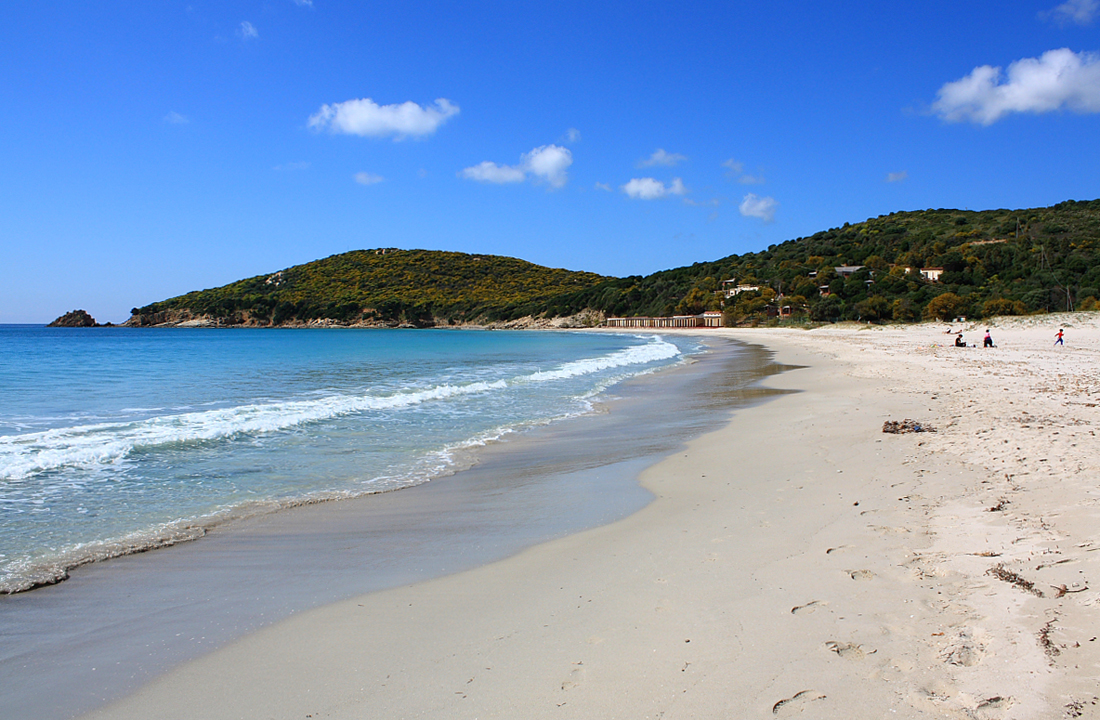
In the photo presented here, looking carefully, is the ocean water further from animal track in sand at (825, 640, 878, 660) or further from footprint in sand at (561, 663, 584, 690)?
animal track in sand at (825, 640, 878, 660)

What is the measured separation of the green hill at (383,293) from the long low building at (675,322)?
60.7 feet

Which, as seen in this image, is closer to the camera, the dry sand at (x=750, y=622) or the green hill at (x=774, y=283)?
the dry sand at (x=750, y=622)

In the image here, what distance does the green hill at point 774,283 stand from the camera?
57.8m

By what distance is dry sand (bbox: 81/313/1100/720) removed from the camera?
2480 millimetres

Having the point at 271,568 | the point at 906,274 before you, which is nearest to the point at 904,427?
the point at 271,568

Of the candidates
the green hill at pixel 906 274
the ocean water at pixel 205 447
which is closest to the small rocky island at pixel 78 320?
the green hill at pixel 906 274

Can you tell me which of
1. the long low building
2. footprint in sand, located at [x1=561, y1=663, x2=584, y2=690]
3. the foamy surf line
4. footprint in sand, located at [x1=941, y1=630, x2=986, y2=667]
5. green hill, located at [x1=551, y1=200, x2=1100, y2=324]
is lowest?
footprint in sand, located at [x1=561, y1=663, x2=584, y2=690]

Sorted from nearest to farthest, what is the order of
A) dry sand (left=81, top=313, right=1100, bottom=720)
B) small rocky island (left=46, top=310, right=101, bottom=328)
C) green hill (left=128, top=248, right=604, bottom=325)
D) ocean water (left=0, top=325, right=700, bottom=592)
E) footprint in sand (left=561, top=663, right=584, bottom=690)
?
1. dry sand (left=81, top=313, right=1100, bottom=720)
2. footprint in sand (left=561, top=663, right=584, bottom=690)
3. ocean water (left=0, top=325, right=700, bottom=592)
4. green hill (left=128, top=248, right=604, bottom=325)
5. small rocky island (left=46, top=310, right=101, bottom=328)

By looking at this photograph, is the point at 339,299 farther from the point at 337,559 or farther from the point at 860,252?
the point at 337,559

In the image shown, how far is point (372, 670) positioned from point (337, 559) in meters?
1.77

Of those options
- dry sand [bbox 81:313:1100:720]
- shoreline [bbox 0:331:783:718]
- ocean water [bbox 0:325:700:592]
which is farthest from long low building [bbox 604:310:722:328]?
dry sand [bbox 81:313:1100:720]

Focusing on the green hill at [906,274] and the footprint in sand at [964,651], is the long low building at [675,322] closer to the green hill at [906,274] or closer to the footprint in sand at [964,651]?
the green hill at [906,274]

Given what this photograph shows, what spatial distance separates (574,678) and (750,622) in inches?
40.0

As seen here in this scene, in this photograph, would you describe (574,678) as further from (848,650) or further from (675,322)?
(675,322)
